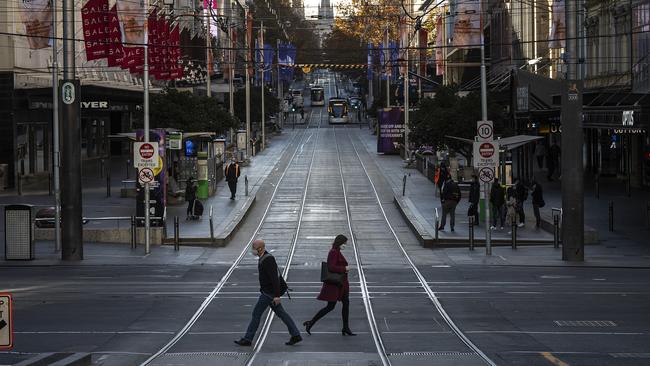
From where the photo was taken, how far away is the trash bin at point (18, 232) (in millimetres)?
30172

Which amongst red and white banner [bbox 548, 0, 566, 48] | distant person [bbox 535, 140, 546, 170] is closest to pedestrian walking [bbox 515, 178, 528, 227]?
red and white banner [bbox 548, 0, 566, 48]

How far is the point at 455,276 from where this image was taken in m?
27.0

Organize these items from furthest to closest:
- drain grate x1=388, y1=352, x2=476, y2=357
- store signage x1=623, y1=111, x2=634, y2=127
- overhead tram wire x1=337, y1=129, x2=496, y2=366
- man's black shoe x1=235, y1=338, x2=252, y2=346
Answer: store signage x1=623, y1=111, x2=634, y2=127 → man's black shoe x1=235, y1=338, x2=252, y2=346 → overhead tram wire x1=337, y1=129, x2=496, y2=366 → drain grate x1=388, y1=352, x2=476, y2=357

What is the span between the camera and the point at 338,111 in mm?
133625

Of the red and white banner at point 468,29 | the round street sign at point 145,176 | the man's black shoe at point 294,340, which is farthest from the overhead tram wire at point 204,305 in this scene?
the red and white banner at point 468,29

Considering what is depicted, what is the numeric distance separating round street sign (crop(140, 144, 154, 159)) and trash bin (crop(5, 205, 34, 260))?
4.36m

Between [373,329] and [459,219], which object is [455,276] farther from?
[459,219]

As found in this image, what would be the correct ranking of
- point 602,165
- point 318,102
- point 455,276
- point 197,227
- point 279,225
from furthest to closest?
point 318,102 < point 602,165 < point 279,225 < point 197,227 < point 455,276

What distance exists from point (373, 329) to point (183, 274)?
10206mm

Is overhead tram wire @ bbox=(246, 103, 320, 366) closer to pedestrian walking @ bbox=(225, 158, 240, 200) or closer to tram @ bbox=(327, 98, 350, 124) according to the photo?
pedestrian walking @ bbox=(225, 158, 240, 200)

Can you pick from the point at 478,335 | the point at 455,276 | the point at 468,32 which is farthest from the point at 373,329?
the point at 468,32

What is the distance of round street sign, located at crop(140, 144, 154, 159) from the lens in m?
33.1

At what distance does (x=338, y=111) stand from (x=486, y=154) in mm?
102113

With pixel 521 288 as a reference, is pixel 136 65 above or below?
above
